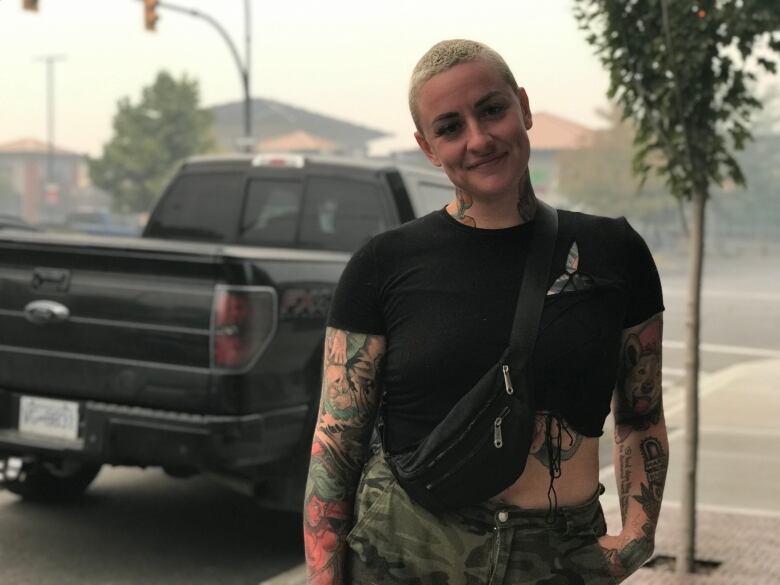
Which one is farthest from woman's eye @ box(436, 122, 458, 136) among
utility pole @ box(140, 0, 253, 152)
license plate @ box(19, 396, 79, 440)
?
utility pole @ box(140, 0, 253, 152)

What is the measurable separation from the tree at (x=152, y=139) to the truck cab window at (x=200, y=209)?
67860mm

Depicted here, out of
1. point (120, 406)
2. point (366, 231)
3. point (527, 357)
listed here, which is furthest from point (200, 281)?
point (527, 357)

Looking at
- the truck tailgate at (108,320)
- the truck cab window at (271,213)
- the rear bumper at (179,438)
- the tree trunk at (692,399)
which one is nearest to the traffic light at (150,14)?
the truck cab window at (271,213)

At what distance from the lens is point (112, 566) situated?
5.52m

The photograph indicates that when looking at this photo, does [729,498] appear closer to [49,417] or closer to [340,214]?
[340,214]

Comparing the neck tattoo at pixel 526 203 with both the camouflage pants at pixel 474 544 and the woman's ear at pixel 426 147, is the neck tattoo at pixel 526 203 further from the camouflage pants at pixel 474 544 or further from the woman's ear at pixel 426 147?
the camouflage pants at pixel 474 544

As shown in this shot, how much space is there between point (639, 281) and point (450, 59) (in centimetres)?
53

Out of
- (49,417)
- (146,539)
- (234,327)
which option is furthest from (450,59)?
(146,539)

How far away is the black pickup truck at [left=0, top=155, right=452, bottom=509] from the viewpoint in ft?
16.6

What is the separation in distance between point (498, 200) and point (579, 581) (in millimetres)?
681

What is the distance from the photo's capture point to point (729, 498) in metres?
7.02

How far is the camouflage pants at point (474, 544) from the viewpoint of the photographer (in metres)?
1.98

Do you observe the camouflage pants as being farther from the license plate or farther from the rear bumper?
the license plate

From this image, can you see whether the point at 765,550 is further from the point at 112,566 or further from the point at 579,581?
the point at 579,581
